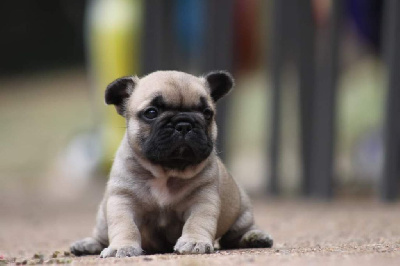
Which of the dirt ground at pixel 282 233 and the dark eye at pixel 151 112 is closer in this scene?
the dirt ground at pixel 282 233

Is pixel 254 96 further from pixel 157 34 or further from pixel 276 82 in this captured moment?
A: pixel 276 82

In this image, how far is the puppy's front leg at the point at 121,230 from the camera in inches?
246

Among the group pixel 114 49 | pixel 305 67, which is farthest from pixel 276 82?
pixel 114 49

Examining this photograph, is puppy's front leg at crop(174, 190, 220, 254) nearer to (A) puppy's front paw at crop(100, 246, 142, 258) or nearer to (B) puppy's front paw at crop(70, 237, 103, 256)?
(A) puppy's front paw at crop(100, 246, 142, 258)

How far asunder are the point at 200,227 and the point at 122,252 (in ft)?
1.90

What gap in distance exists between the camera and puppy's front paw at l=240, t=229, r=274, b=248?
7070mm

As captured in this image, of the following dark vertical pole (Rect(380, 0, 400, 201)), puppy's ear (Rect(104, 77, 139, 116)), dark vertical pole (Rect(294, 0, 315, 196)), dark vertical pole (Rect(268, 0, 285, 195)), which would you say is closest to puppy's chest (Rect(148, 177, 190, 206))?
puppy's ear (Rect(104, 77, 139, 116))

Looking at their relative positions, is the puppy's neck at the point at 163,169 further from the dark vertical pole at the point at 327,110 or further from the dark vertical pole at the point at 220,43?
the dark vertical pole at the point at 220,43

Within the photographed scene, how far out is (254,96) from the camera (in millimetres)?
26531

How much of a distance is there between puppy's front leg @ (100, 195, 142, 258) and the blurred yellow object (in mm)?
11460

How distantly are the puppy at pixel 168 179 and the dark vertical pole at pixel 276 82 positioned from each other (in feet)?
25.1

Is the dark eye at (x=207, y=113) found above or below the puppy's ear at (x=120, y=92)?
below

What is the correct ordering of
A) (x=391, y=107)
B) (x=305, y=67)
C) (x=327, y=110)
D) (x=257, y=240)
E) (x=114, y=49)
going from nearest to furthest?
(x=257, y=240) → (x=391, y=107) → (x=327, y=110) → (x=305, y=67) → (x=114, y=49)

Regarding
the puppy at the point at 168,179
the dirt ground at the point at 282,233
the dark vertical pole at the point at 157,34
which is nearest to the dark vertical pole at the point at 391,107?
the dirt ground at the point at 282,233
